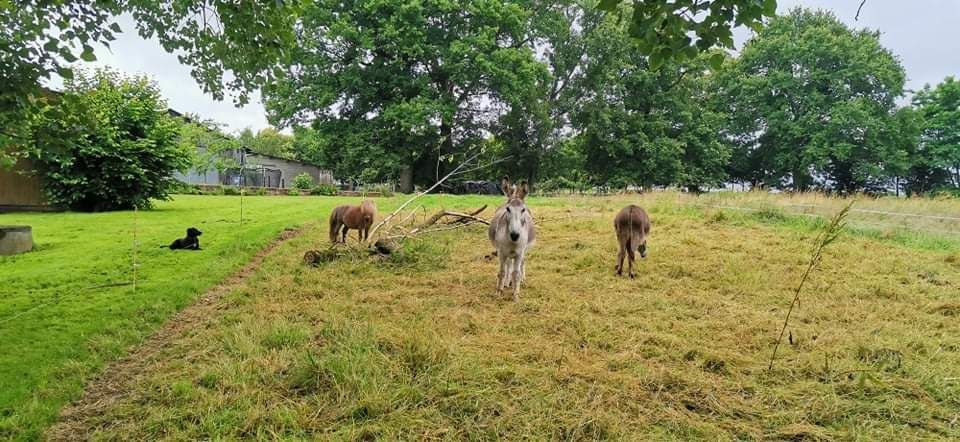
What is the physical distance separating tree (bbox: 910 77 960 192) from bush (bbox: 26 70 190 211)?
143 ft

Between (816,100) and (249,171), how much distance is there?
41290 mm

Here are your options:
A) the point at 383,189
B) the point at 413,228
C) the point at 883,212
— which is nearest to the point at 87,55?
Result: the point at 413,228

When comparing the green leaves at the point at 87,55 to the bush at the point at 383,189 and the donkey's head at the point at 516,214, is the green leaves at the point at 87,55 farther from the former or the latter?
the bush at the point at 383,189

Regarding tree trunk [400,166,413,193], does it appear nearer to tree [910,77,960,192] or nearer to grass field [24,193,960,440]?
grass field [24,193,960,440]

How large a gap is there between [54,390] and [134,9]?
4632 mm

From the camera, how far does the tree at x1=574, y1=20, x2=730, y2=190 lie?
30.3 m

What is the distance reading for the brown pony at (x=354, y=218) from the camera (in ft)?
29.0

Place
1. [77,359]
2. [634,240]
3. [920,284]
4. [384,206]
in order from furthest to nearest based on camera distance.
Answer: [384,206] < [634,240] < [920,284] < [77,359]

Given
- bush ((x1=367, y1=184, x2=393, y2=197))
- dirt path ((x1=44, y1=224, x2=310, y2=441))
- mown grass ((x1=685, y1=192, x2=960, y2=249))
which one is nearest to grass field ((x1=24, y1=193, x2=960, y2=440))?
dirt path ((x1=44, y1=224, x2=310, y2=441))

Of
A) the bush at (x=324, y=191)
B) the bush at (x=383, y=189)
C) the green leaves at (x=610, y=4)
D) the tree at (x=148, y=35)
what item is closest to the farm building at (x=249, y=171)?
the bush at (x=324, y=191)

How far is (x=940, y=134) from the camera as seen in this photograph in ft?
108

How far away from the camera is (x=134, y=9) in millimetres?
5789

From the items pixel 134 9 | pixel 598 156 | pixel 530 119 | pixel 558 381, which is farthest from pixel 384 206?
pixel 598 156

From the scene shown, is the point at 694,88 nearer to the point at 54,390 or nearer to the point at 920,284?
the point at 920,284
